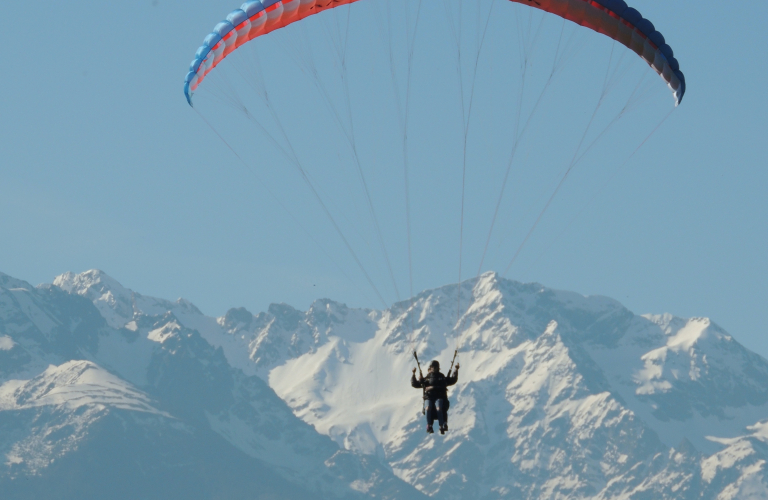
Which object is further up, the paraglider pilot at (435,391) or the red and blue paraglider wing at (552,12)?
the red and blue paraglider wing at (552,12)

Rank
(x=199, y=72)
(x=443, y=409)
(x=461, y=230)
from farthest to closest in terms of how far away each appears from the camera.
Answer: (x=199, y=72), (x=443, y=409), (x=461, y=230)

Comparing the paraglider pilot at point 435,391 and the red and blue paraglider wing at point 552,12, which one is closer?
the paraglider pilot at point 435,391

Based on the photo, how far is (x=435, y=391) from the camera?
45.1m

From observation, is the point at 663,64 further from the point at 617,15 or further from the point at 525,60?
the point at 525,60

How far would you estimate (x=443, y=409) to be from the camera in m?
44.7

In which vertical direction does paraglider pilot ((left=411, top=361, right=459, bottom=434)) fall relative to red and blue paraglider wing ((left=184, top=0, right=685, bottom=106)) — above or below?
below

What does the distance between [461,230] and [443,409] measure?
7.23 meters

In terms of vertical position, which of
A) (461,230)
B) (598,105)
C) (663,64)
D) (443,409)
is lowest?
(443,409)

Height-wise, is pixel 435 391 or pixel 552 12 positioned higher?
pixel 552 12

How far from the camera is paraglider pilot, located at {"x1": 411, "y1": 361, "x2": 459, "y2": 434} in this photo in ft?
147

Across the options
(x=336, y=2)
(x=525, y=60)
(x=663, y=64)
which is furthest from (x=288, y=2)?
(x=663, y=64)

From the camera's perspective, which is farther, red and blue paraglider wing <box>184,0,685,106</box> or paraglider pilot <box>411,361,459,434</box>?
red and blue paraglider wing <box>184,0,685,106</box>

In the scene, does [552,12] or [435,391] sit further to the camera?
[552,12]

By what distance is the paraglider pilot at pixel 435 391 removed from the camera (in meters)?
44.7
